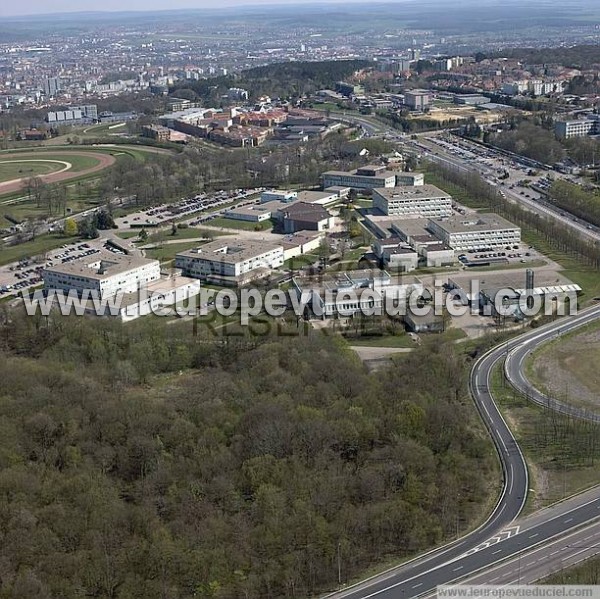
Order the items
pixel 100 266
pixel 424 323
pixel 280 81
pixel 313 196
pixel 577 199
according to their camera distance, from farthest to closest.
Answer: pixel 280 81 → pixel 313 196 → pixel 577 199 → pixel 100 266 → pixel 424 323

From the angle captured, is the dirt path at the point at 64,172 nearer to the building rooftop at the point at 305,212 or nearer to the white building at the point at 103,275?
the building rooftop at the point at 305,212

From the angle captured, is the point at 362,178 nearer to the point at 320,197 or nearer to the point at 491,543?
the point at 320,197

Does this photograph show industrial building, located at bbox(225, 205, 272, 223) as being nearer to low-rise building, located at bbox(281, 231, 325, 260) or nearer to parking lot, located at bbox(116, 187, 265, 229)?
parking lot, located at bbox(116, 187, 265, 229)

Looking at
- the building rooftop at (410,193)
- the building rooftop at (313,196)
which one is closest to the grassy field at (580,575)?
the building rooftop at (410,193)

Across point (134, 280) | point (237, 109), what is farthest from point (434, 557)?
point (237, 109)

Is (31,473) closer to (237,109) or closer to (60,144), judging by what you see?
(60,144)


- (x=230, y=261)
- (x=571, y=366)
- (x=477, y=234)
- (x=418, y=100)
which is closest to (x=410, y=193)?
(x=477, y=234)
